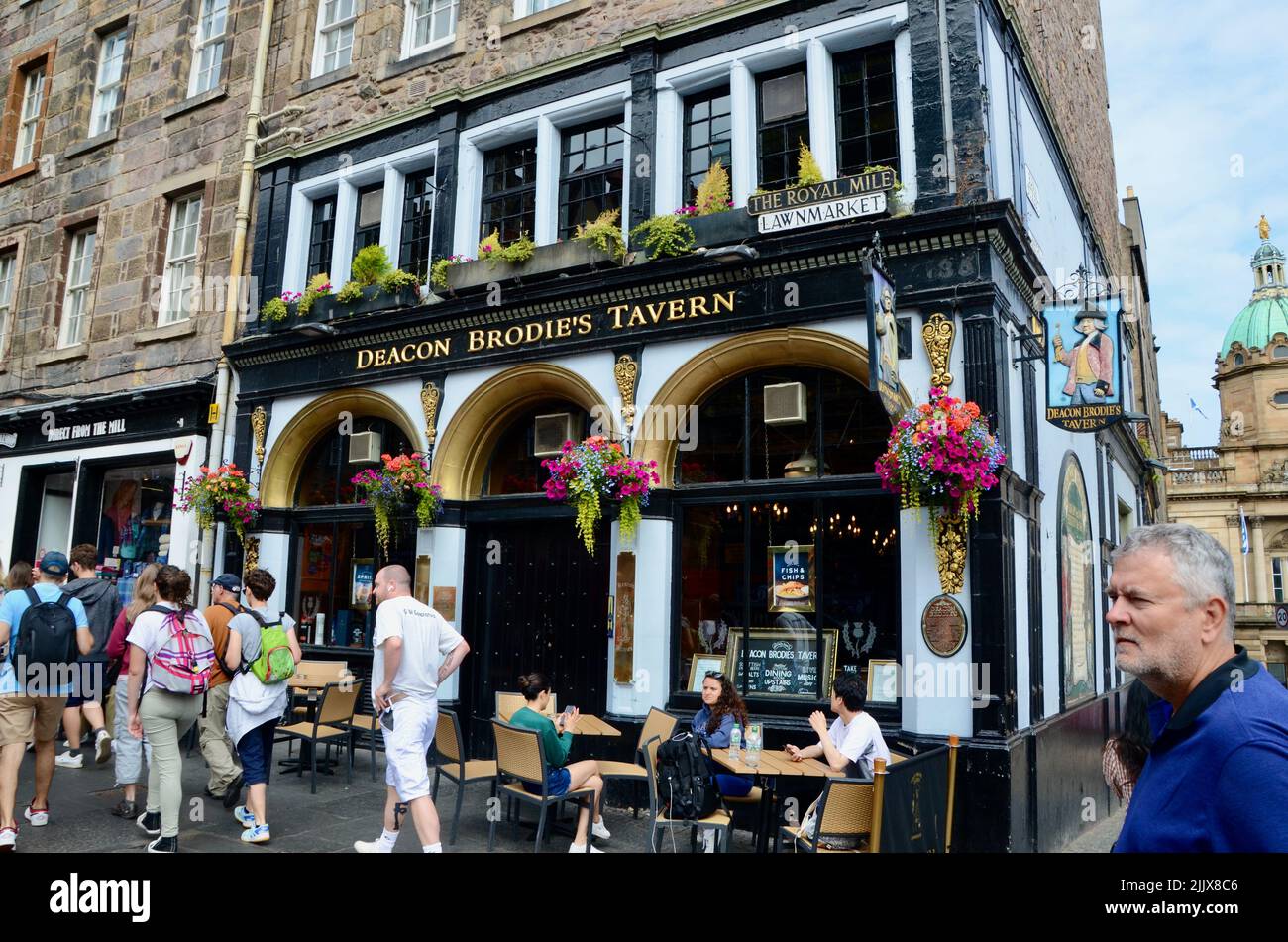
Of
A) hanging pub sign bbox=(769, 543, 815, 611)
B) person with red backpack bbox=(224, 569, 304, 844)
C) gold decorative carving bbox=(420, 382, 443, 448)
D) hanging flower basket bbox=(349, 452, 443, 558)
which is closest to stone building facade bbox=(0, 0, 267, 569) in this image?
hanging flower basket bbox=(349, 452, 443, 558)

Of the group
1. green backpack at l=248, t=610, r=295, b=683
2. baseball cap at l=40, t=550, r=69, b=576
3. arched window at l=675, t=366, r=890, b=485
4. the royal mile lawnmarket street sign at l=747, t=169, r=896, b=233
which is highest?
the royal mile lawnmarket street sign at l=747, t=169, r=896, b=233

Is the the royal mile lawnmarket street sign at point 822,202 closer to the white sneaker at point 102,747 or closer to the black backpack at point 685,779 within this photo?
the black backpack at point 685,779

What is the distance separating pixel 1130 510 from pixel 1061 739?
1059cm

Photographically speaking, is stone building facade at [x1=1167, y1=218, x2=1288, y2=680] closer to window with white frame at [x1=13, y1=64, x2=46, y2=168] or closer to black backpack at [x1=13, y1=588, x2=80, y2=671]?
window with white frame at [x1=13, y1=64, x2=46, y2=168]

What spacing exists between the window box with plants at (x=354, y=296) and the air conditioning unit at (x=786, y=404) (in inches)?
211

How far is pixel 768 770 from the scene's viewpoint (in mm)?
6637

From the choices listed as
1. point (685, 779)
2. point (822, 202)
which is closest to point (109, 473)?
point (822, 202)

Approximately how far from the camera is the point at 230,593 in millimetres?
7664

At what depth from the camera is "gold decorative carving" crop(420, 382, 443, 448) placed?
11430mm

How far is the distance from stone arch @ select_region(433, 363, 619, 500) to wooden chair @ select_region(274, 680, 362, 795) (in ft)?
9.02

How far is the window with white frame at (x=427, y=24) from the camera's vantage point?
42.1 ft

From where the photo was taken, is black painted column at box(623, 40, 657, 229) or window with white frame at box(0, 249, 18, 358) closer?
black painted column at box(623, 40, 657, 229)

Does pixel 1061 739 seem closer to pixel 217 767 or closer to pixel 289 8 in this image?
pixel 217 767
